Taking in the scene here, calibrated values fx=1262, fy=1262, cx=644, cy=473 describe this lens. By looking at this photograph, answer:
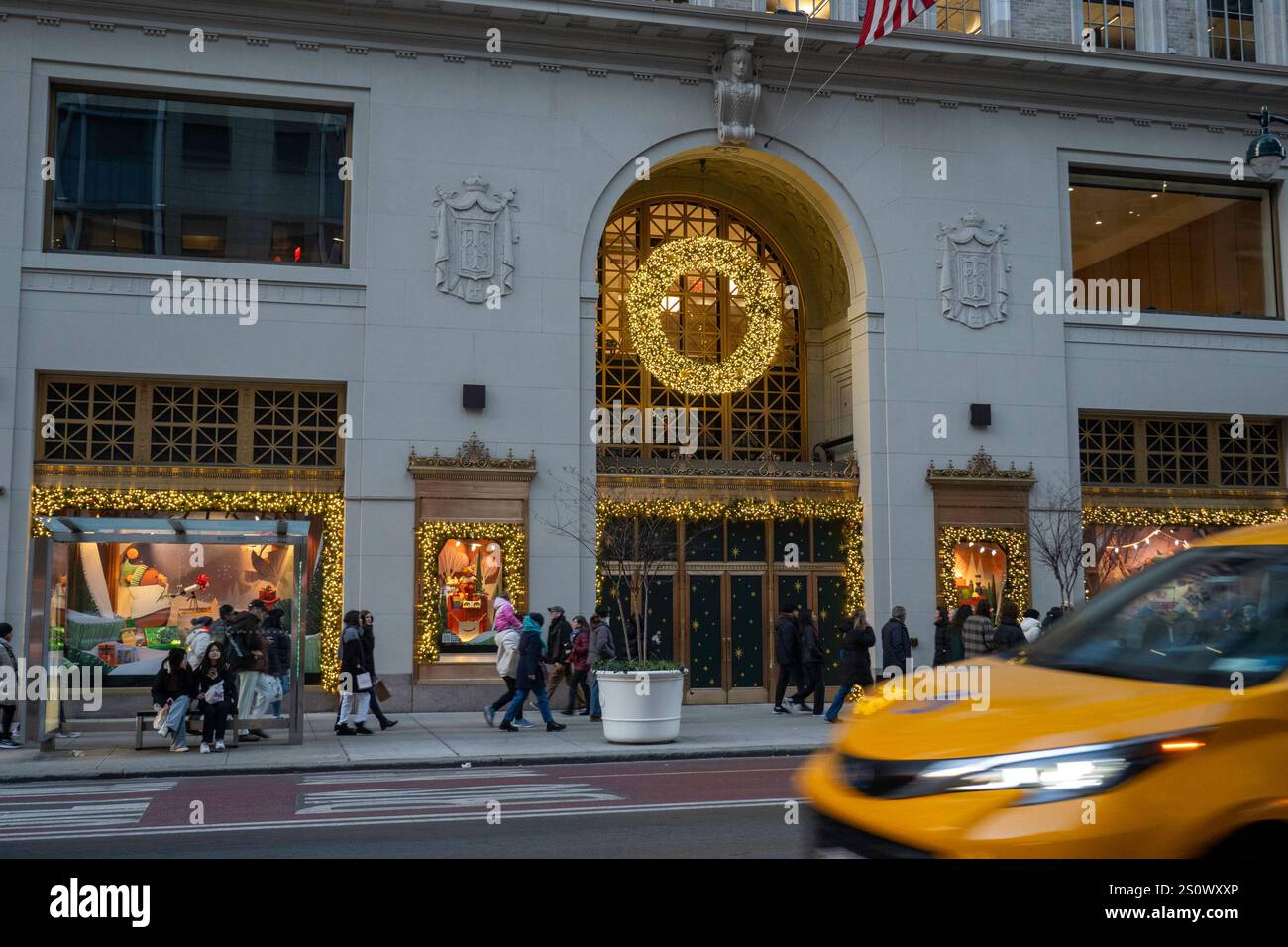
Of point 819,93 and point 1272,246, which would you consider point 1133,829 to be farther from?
point 1272,246

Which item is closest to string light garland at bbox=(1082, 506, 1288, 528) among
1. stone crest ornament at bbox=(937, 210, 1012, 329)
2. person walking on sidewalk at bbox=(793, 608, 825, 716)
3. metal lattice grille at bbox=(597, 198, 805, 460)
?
stone crest ornament at bbox=(937, 210, 1012, 329)

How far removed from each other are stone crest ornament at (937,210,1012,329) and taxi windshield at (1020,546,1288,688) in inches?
734

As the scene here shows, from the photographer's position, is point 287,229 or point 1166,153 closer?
point 287,229

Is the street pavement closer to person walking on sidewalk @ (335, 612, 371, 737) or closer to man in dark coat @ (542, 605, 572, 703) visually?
person walking on sidewalk @ (335, 612, 371, 737)

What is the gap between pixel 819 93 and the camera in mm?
24109

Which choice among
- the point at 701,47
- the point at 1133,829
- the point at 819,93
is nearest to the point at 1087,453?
the point at 819,93

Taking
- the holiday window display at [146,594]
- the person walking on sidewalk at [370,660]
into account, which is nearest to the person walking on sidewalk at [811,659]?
the person walking on sidewalk at [370,660]

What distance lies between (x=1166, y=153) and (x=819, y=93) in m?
7.63

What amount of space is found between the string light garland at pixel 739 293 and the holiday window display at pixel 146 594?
8474 mm

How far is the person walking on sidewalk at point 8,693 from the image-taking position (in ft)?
57.3

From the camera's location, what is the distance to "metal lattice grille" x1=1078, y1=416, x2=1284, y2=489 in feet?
83.3

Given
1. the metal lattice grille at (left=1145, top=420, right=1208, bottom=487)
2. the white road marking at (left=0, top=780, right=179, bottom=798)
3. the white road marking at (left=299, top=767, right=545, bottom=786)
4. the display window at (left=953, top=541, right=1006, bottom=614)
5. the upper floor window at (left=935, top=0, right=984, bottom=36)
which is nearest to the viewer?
the white road marking at (left=0, top=780, right=179, bottom=798)

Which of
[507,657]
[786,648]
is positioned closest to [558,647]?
[507,657]

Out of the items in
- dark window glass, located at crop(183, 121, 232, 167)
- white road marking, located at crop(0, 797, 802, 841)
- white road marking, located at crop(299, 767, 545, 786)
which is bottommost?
white road marking, located at crop(299, 767, 545, 786)
